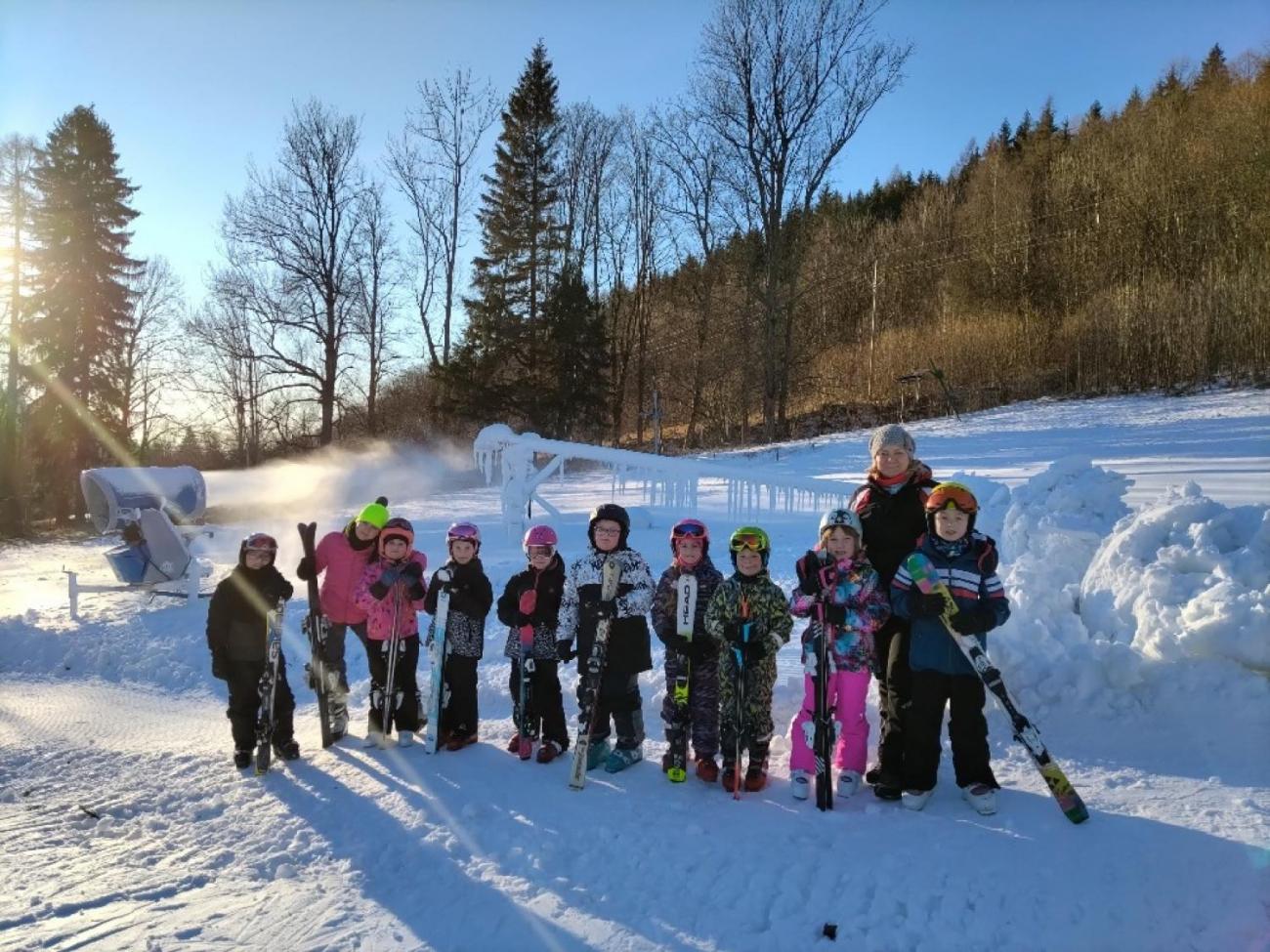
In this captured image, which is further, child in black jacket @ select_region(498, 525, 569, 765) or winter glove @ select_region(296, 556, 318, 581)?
winter glove @ select_region(296, 556, 318, 581)

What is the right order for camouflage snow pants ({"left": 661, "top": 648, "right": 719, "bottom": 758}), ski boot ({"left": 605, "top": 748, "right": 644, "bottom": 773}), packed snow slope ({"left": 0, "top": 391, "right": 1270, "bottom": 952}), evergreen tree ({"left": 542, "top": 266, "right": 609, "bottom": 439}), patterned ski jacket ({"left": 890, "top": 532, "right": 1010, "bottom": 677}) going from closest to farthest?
1. packed snow slope ({"left": 0, "top": 391, "right": 1270, "bottom": 952})
2. patterned ski jacket ({"left": 890, "top": 532, "right": 1010, "bottom": 677})
3. camouflage snow pants ({"left": 661, "top": 648, "right": 719, "bottom": 758})
4. ski boot ({"left": 605, "top": 748, "right": 644, "bottom": 773})
5. evergreen tree ({"left": 542, "top": 266, "right": 609, "bottom": 439})

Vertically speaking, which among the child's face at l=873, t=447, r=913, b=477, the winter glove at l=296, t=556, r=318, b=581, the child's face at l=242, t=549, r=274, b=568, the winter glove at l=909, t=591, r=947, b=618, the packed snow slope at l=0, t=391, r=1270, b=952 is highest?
the child's face at l=873, t=447, r=913, b=477

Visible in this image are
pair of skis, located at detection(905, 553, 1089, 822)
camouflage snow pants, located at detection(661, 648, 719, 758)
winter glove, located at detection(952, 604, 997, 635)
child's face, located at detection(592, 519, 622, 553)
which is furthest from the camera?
child's face, located at detection(592, 519, 622, 553)

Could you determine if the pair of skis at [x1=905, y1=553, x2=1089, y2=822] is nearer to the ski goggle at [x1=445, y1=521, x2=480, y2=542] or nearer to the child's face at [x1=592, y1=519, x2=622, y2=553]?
the child's face at [x1=592, y1=519, x2=622, y2=553]

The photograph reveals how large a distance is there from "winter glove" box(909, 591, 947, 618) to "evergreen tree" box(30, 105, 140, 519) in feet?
94.3

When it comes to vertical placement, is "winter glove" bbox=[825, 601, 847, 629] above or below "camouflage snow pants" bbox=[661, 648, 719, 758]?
above

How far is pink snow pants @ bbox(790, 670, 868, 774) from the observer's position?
14.6 ft

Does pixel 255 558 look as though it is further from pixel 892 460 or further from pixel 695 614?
pixel 892 460

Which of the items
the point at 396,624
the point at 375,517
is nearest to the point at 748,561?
the point at 396,624

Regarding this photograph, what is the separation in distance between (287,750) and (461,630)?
151 cm

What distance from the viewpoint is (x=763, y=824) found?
411 cm

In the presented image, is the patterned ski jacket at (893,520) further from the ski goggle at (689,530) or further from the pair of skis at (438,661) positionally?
the pair of skis at (438,661)

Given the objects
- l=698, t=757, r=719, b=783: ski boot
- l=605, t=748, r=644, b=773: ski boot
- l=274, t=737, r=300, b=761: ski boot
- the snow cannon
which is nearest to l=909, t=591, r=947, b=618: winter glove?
l=698, t=757, r=719, b=783: ski boot

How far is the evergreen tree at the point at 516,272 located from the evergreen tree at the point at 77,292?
12.1 metres
